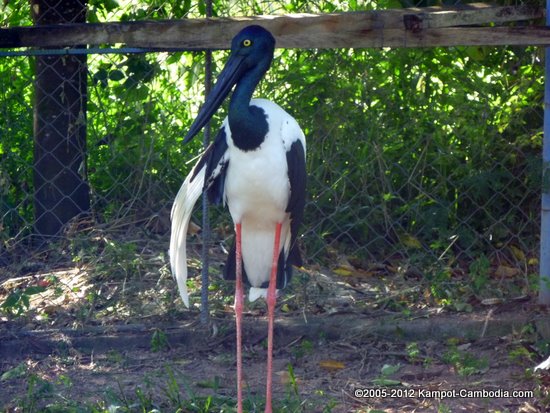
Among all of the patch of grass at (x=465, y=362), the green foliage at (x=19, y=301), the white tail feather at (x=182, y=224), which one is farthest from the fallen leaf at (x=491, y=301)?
the green foliage at (x=19, y=301)

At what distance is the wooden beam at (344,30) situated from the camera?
446 centimetres

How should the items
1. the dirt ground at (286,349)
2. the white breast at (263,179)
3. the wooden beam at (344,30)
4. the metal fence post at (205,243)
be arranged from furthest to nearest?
1. the metal fence post at (205,243)
2. the wooden beam at (344,30)
3. the white breast at (263,179)
4. the dirt ground at (286,349)

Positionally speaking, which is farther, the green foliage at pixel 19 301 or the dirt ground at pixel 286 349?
the green foliage at pixel 19 301

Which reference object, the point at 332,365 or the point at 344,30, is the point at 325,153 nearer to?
the point at 344,30

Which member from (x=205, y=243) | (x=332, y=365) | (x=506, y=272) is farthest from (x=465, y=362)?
(x=205, y=243)

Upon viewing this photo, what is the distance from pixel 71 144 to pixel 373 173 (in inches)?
64.3

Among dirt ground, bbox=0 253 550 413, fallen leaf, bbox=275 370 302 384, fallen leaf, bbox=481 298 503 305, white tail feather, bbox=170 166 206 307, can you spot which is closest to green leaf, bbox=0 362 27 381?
dirt ground, bbox=0 253 550 413

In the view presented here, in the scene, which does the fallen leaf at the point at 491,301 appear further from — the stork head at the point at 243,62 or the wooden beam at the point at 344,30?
the stork head at the point at 243,62

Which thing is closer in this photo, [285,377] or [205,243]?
[285,377]

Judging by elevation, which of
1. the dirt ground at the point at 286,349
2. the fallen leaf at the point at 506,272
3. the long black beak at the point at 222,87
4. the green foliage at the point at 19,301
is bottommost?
the dirt ground at the point at 286,349

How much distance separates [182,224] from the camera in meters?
4.36

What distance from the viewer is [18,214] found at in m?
5.58

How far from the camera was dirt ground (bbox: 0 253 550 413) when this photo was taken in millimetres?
4043

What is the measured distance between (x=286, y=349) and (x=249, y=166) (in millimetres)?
1015
